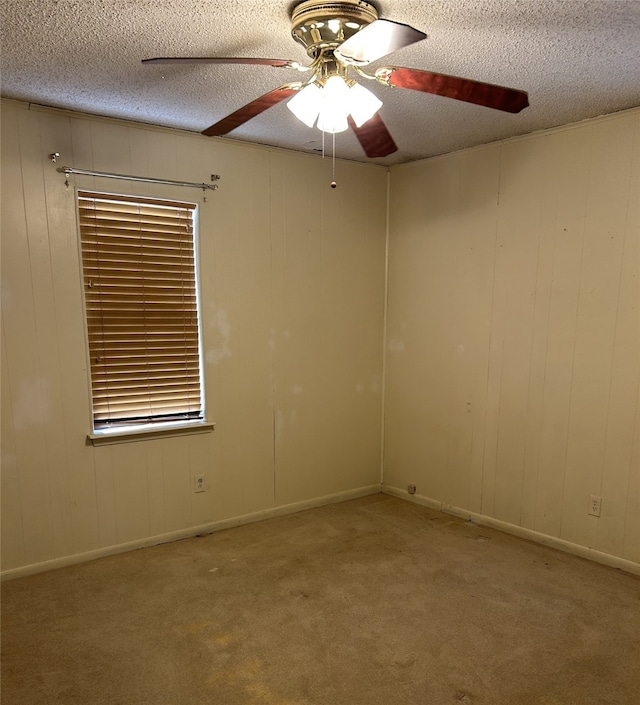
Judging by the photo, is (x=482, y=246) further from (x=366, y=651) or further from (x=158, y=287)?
(x=366, y=651)

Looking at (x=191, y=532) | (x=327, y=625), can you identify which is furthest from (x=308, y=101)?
(x=191, y=532)

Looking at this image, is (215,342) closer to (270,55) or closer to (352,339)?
(352,339)

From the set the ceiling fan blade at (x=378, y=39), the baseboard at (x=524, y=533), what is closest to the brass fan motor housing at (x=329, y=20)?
the ceiling fan blade at (x=378, y=39)

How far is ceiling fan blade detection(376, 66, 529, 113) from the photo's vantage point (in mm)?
1556

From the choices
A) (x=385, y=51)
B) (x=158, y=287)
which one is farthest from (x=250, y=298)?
(x=385, y=51)

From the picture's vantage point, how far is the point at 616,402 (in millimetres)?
2824

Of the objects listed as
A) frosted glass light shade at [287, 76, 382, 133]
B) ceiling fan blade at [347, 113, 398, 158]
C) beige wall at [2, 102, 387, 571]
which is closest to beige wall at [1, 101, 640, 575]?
beige wall at [2, 102, 387, 571]

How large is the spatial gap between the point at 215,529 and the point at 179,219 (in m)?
2.02

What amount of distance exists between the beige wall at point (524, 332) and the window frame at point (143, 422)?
1.53 m

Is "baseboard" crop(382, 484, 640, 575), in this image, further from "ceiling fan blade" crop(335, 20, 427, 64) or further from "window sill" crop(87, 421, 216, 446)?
"ceiling fan blade" crop(335, 20, 427, 64)

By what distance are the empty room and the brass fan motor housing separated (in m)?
0.01

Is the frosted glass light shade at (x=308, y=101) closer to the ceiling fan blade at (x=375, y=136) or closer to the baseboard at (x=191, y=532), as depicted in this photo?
the ceiling fan blade at (x=375, y=136)

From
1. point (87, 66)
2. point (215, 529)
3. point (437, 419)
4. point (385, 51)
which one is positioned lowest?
point (215, 529)

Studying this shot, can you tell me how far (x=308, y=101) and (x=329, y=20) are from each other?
25cm
